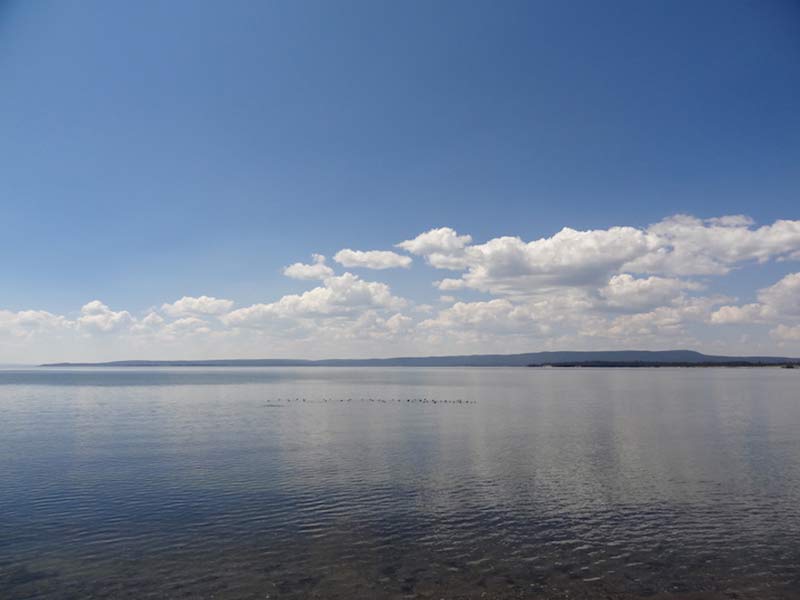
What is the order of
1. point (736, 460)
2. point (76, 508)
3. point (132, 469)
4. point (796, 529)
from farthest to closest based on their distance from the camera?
point (736, 460) < point (132, 469) < point (76, 508) < point (796, 529)

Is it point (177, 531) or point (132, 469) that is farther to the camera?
point (132, 469)

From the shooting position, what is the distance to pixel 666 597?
21.7m

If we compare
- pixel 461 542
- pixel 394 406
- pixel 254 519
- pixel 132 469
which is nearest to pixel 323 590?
pixel 461 542

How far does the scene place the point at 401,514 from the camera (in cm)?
3198

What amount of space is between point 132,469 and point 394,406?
63.6 meters

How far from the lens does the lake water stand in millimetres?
23125

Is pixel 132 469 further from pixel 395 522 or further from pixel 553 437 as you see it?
pixel 553 437

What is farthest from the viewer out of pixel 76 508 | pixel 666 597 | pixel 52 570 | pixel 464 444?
pixel 464 444

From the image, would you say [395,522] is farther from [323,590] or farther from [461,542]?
[323,590]

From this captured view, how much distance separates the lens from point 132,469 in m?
44.5

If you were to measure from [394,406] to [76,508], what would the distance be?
73835mm

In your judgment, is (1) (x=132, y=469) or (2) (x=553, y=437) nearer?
(1) (x=132, y=469)

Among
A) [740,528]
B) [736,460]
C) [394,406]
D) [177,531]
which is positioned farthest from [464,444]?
[394,406]

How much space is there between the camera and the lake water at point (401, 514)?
2312 cm
